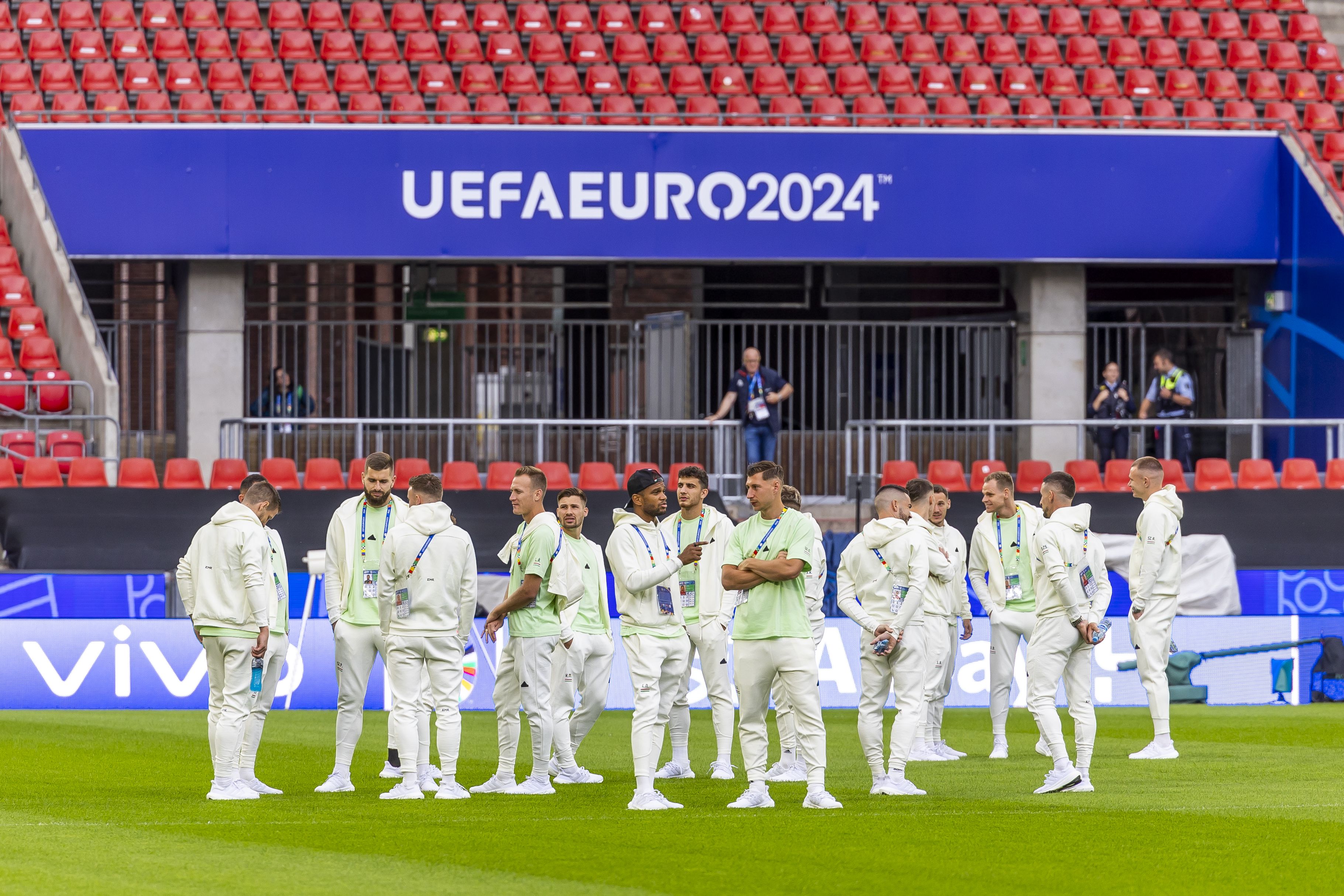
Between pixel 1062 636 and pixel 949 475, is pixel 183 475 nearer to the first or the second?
pixel 949 475

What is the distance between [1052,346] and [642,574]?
1500 centimetres

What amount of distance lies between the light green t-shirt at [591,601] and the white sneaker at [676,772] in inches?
40.1

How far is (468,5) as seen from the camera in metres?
27.3

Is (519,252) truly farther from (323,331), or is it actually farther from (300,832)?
(300,832)

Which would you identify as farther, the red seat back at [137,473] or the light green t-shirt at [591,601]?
the red seat back at [137,473]

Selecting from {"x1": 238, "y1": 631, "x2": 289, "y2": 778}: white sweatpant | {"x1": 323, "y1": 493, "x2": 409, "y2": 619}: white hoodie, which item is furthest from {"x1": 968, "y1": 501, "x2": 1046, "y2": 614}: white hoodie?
{"x1": 238, "y1": 631, "x2": 289, "y2": 778}: white sweatpant

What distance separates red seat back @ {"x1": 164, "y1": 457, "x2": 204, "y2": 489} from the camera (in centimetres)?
2012

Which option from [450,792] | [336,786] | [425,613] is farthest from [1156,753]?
[336,786]

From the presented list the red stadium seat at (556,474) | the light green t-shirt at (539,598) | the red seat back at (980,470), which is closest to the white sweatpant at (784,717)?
the light green t-shirt at (539,598)

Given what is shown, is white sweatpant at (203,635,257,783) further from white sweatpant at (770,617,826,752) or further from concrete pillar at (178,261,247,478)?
concrete pillar at (178,261,247,478)

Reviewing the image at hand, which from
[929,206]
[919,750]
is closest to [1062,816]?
[919,750]

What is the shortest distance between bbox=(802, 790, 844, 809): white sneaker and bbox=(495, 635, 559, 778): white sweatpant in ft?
5.36

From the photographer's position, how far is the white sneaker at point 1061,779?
34.8 feet

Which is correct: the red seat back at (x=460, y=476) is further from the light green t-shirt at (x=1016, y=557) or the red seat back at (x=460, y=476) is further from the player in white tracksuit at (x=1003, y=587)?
the light green t-shirt at (x=1016, y=557)
